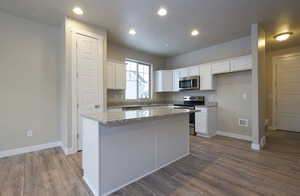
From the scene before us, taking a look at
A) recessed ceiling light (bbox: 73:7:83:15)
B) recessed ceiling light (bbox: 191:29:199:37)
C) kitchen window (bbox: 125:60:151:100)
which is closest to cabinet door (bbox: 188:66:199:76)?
recessed ceiling light (bbox: 191:29:199:37)

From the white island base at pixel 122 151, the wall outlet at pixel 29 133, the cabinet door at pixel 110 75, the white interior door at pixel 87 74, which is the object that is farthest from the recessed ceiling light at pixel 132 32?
the wall outlet at pixel 29 133

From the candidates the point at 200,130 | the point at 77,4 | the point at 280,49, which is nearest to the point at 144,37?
the point at 77,4

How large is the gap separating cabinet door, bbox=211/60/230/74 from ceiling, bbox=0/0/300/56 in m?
0.71

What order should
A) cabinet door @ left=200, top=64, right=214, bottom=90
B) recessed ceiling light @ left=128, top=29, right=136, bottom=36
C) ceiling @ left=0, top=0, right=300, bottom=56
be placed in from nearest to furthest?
ceiling @ left=0, top=0, right=300, bottom=56, recessed ceiling light @ left=128, top=29, right=136, bottom=36, cabinet door @ left=200, top=64, right=214, bottom=90

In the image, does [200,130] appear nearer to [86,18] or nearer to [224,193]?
[224,193]

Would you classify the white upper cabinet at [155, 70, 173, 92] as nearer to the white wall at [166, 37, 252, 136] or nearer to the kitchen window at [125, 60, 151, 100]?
the kitchen window at [125, 60, 151, 100]

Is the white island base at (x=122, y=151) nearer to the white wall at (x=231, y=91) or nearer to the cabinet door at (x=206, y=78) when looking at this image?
the cabinet door at (x=206, y=78)

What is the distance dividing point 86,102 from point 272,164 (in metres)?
3.81

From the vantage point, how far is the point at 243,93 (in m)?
4.02

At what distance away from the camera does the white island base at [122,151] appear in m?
1.68

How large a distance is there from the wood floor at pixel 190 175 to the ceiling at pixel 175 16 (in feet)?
9.37

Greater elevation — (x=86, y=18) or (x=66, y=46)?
(x=86, y=18)

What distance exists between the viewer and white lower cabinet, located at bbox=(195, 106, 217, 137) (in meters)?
4.11

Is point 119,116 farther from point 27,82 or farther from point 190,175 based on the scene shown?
point 27,82
